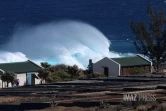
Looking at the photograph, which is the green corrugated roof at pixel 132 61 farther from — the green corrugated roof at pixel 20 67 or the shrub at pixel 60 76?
the shrub at pixel 60 76

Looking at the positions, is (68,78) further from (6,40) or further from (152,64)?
(6,40)

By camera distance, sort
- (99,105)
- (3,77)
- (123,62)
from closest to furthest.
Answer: (99,105) → (3,77) → (123,62)

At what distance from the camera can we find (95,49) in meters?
118

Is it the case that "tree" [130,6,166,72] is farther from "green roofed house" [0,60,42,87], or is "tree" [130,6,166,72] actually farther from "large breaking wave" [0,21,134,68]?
"large breaking wave" [0,21,134,68]

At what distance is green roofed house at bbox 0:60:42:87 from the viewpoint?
50938 millimetres

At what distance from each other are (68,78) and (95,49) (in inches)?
2684

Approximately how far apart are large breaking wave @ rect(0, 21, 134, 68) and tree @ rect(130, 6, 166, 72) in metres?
35.1

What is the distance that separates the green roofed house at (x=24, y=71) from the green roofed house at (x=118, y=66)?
24.3ft

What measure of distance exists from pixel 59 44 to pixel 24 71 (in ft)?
248

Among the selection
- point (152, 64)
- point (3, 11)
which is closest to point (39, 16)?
point (3, 11)

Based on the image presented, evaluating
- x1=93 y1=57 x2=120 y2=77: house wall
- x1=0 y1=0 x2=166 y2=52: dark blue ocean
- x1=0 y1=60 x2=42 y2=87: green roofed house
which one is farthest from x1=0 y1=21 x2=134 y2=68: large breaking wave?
x1=0 y1=60 x2=42 y2=87: green roofed house

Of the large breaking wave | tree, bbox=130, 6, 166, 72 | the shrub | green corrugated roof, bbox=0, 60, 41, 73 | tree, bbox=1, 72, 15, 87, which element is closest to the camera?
tree, bbox=1, 72, 15, 87

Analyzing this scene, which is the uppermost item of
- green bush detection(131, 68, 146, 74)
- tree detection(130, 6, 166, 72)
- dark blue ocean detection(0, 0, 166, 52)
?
dark blue ocean detection(0, 0, 166, 52)

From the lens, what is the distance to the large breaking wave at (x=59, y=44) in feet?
355
